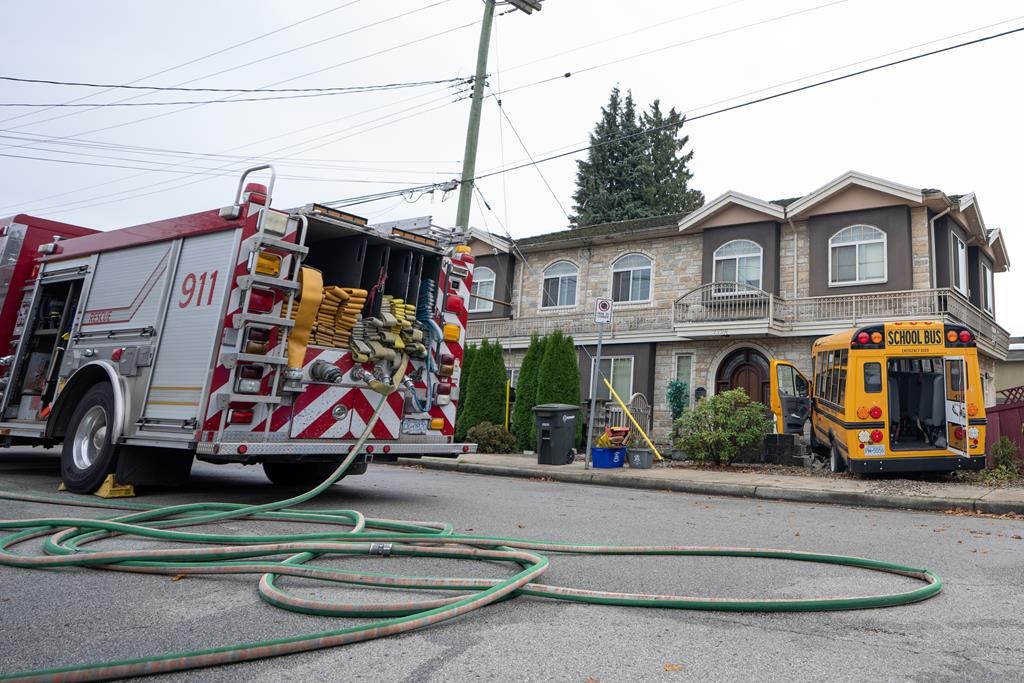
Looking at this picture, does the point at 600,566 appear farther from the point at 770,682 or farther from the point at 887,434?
the point at 887,434

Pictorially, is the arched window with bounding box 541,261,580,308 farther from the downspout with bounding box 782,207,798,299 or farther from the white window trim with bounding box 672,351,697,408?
the downspout with bounding box 782,207,798,299

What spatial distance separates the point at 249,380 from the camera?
Answer: 625 centimetres

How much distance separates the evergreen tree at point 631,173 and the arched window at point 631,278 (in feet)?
58.9

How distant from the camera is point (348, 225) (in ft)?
22.7

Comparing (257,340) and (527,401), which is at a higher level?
(527,401)

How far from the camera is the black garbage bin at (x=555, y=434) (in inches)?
553

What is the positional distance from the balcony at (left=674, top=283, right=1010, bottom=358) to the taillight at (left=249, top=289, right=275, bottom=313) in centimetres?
1586

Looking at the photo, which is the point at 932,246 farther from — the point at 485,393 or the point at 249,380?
the point at 249,380

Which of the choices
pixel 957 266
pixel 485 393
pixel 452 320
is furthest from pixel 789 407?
pixel 452 320

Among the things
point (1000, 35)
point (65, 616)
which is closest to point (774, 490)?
point (1000, 35)

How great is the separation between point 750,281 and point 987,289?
882cm

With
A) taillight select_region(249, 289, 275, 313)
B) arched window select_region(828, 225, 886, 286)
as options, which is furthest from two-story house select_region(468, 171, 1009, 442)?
taillight select_region(249, 289, 275, 313)

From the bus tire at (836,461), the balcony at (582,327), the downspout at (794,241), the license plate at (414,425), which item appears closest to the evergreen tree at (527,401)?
the balcony at (582,327)

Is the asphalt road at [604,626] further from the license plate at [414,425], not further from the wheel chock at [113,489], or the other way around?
the license plate at [414,425]
